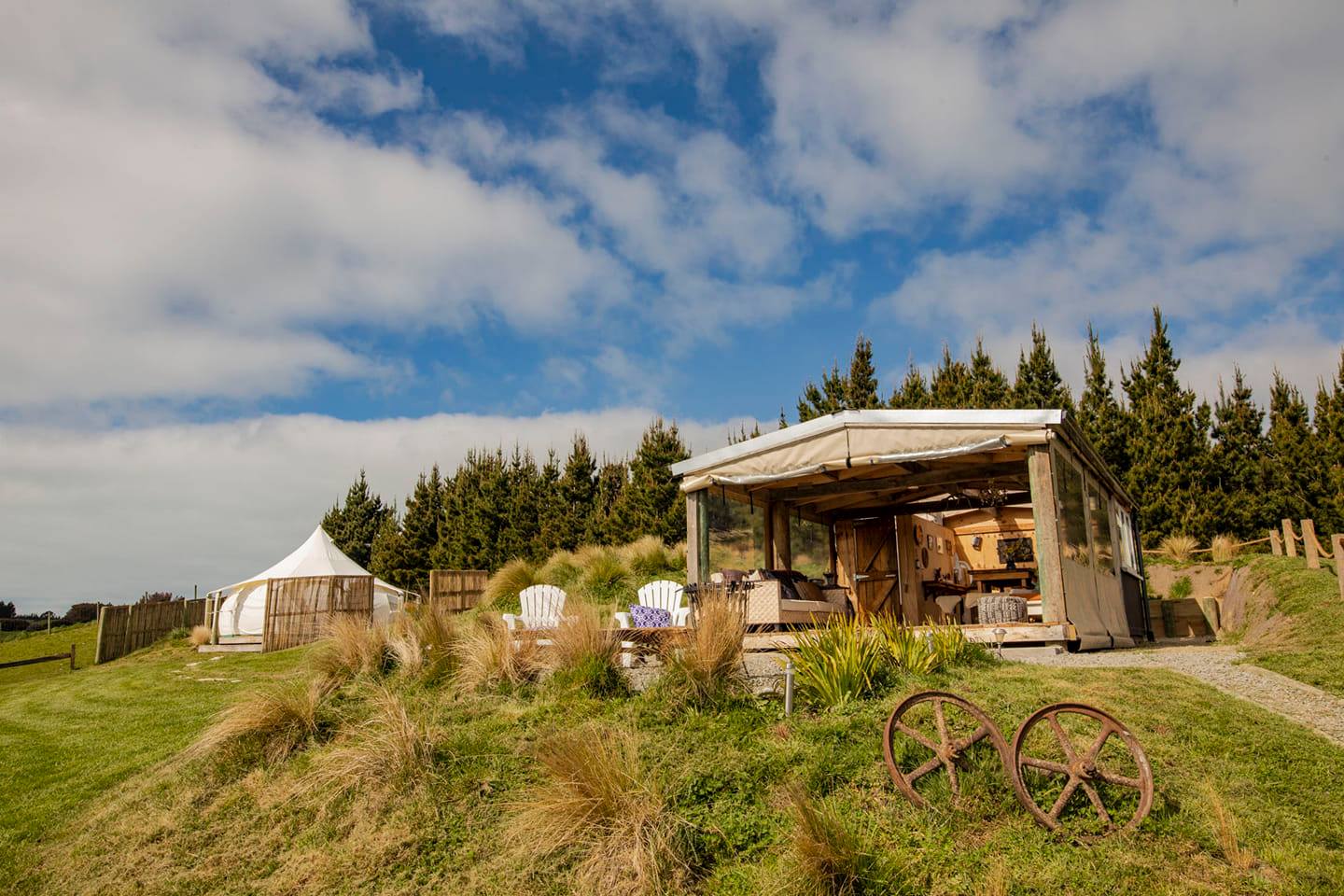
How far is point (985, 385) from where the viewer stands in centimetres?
2462

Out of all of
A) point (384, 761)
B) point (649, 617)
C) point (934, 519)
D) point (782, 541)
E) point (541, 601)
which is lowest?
point (384, 761)

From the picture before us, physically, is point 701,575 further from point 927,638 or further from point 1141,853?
point 1141,853

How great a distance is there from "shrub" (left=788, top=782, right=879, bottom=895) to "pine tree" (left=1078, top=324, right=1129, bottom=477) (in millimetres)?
19178

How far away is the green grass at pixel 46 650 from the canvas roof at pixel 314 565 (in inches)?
139

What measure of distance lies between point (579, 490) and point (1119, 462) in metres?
16.0

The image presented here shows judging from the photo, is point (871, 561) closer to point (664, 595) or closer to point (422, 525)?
point (664, 595)

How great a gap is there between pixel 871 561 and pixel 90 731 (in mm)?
9857

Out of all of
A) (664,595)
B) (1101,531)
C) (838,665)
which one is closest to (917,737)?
(838,665)

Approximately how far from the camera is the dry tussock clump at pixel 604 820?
14.9ft

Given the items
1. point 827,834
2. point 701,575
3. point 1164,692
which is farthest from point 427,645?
point 1164,692

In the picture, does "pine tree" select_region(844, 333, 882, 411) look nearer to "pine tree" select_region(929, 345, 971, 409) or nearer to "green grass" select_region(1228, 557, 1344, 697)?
"pine tree" select_region(929, 345, 971, 409)

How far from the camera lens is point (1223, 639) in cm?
1276

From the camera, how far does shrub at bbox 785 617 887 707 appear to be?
19.9ft

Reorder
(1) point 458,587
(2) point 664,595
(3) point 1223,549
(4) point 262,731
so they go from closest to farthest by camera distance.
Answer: (4) point 262,731
(2) point 664,595
(1) point 458,587
(3) point 1223,549
